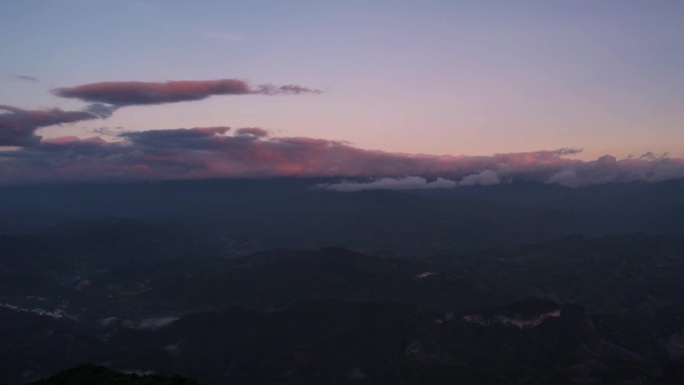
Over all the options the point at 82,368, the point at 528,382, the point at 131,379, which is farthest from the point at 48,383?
the point at 528,382

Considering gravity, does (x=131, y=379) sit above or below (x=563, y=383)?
above

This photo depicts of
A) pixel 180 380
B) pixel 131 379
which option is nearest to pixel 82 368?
pixel 131 379

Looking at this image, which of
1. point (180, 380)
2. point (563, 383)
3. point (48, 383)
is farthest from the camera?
point (563, 383)

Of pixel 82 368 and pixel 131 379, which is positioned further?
pixel 82 368

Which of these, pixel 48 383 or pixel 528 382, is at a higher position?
pixel 48 383

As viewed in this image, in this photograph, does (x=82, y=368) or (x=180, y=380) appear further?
(x=82, y=368)

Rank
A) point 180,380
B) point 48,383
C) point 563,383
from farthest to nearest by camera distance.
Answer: point 563,383
point 48,383
point 180,380

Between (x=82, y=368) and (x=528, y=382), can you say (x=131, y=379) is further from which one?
(x=528, y=382)

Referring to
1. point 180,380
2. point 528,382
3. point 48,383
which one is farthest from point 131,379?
point 528,382

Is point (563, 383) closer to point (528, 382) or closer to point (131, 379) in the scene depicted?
point (528, 382)
